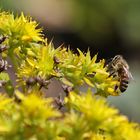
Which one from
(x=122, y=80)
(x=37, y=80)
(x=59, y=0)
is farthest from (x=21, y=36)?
(x=59, y=0)

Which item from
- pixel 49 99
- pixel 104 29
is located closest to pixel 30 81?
pixel 49 99

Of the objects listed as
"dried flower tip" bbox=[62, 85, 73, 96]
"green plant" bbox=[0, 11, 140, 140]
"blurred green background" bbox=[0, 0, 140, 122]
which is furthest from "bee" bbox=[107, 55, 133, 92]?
"blurred green background" bbox=[0, 0, 140, 122]

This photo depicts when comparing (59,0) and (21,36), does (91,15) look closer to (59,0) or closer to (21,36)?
(59,0)

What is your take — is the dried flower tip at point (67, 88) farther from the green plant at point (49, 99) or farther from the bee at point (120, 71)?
the bee at point (120, 71)

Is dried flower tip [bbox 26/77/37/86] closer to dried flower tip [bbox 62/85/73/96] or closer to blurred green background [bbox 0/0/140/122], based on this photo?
dried flower tip [bbox 62/85/73/96]

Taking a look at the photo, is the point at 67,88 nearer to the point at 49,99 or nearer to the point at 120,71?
the point at 49,99
